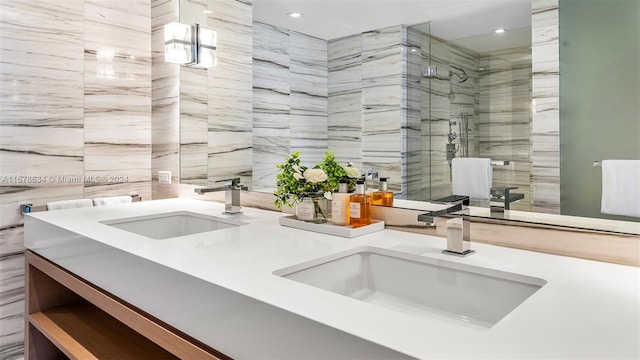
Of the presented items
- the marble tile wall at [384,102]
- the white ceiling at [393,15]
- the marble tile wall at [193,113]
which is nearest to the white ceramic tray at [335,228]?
the marble tile wall at [384,102]

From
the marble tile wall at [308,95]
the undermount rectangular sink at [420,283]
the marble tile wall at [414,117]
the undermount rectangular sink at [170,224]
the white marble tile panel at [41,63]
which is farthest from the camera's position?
the white marble tile panel at [41,63]

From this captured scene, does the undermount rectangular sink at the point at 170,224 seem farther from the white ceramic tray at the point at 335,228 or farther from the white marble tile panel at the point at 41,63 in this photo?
the white marble tile panel at the point at 41,63

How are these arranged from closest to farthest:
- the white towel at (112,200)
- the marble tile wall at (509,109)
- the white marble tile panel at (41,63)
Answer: the marble tile wall at (509,109) < the white marble tile panel at (41,63) < the white towel at (112,200)

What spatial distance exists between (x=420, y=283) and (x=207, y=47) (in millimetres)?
1751

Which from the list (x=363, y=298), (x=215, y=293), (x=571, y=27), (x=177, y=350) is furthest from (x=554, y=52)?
(x=177, y=350)

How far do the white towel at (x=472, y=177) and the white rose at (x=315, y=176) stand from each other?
0.43 metres

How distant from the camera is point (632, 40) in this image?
0.99 meters

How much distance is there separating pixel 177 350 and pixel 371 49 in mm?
1092

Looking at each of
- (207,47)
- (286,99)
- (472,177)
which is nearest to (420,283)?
(472,177)

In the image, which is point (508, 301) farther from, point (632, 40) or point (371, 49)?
point (371, 49)

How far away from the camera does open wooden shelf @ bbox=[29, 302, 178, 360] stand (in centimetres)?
150

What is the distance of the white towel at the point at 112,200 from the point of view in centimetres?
221

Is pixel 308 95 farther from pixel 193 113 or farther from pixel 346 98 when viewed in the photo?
pixel 193 113

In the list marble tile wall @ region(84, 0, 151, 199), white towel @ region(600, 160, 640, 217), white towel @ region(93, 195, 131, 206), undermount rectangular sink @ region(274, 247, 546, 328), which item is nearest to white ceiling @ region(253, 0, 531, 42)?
white towel @ region(600, 160, 640, 217)
